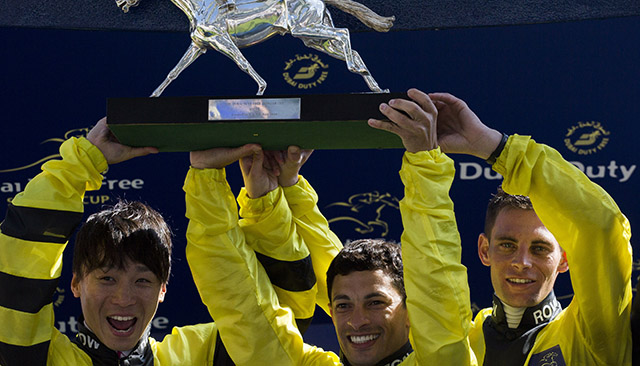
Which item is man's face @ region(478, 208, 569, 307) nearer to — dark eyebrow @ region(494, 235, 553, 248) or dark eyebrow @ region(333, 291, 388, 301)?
dark eyebrow @ region(494, 235, 553, 248)

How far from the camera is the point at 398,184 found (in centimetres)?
317

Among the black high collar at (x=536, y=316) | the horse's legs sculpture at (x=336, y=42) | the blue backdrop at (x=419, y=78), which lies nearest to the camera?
the horse's legs sculpture at (x=336, y=42)

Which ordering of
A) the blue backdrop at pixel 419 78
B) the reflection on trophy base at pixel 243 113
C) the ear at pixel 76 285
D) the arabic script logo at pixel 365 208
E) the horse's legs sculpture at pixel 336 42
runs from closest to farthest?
1. the reflection on trophy base at pixel 243 113
2. the horse's legs sculpture at pixel 336 42
3. the ear at pixel 76 285
4. the blue backdrop at pixel 419 78
5. the arabic script logo at pixel 365 208

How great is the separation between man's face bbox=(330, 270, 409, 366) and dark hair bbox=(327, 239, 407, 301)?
0.6 inches

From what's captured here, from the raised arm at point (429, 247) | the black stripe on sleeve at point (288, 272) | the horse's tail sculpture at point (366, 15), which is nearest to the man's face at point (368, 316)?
the black stripe on sleeve at point (288, 272)

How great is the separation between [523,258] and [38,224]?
47.2 inches

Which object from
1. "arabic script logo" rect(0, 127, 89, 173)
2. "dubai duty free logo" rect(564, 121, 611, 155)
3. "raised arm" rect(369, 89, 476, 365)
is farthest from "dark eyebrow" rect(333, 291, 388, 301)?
"arabic script logo" rect(0, 127, 89, 173)

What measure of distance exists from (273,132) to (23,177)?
149 cm

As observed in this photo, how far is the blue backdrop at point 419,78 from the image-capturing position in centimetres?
306

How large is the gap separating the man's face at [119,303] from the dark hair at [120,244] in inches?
0.8

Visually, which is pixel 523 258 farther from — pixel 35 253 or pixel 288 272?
pixel 35 253

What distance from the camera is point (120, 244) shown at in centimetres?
217

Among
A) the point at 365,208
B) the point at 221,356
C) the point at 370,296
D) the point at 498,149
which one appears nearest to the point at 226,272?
the point at 221,356

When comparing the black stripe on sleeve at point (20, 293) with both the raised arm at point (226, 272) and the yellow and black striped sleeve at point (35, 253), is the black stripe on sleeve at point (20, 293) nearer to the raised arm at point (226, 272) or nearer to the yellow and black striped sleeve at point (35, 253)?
the yellow and black striped sleeve at point (35, 253)
